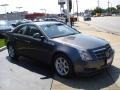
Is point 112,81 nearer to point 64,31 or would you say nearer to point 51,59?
point 51,59

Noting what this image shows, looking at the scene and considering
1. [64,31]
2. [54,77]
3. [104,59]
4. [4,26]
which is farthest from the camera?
[4,26]

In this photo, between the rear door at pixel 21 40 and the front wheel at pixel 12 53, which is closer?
the rear door at pixel 21 40

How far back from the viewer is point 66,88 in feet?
21.7

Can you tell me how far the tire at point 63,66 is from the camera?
7134 millimetres

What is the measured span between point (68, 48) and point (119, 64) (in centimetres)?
221

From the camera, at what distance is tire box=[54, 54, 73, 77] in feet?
23.4

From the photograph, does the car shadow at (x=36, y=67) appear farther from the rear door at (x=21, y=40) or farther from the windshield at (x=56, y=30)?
the windshield at (x=56, y=30)

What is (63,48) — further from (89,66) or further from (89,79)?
(89,79)

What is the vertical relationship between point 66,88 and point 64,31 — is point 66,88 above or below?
below

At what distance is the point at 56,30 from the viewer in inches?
336

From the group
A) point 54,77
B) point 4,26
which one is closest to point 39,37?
point 54,77

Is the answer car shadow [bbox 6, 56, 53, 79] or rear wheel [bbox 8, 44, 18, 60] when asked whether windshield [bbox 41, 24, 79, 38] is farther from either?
rear wheel [bbox 8, 44, 18, 60]

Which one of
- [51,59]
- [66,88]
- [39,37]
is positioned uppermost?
[39,37]

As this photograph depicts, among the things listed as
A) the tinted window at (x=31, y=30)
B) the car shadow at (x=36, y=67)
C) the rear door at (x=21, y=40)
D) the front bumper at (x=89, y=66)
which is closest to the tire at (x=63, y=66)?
the front bumper at (x=89, y=66)
